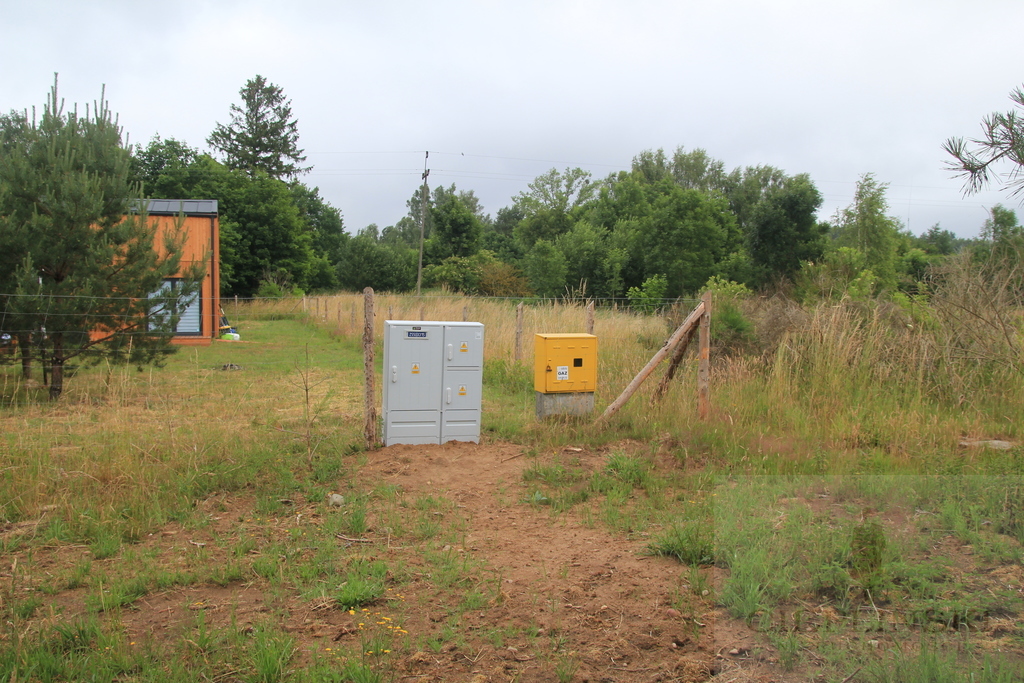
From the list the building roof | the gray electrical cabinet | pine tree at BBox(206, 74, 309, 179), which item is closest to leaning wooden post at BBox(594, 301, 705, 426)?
the gray electrical cabinet

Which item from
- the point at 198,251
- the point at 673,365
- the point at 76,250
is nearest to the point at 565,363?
the point at 673,365

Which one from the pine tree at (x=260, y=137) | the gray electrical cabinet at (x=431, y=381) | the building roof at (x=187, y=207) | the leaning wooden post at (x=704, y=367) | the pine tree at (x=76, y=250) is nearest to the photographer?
the gray electrical cabinet at (x=431, y=381)

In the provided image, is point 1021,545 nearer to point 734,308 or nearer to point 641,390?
point 641,390

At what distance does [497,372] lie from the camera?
541 inches

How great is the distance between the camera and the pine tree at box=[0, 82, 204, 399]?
37.0ft

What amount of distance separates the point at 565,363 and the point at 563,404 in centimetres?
55

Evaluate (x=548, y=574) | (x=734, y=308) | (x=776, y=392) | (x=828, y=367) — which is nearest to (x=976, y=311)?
(x=828, y=367)

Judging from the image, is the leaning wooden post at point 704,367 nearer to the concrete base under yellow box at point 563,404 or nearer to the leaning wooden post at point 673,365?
the leaning wooden post at point 673,365

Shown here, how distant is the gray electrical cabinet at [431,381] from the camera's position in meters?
8.38

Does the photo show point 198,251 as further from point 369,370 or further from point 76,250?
point 369,370

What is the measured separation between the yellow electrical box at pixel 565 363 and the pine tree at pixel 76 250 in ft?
22.7

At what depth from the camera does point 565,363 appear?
9.45 meters

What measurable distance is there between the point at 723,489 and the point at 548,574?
239 cm

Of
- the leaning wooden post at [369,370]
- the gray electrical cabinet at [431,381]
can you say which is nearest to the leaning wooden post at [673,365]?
the gray electrical cabinet at [431,381]
